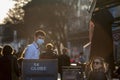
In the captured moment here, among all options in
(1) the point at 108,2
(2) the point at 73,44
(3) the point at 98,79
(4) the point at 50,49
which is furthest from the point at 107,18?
(2) the point at 73,44

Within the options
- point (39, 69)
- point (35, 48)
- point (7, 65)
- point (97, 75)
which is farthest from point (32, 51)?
point (97, 75)

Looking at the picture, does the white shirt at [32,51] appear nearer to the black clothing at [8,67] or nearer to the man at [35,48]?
the man at [35,48]

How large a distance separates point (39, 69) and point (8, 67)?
2.49 m

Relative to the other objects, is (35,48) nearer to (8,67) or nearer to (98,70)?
(8,67)

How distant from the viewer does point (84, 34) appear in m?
92.2

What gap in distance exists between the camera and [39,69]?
37.2 ft

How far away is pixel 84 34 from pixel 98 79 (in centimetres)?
7897

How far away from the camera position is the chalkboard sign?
11336 mm

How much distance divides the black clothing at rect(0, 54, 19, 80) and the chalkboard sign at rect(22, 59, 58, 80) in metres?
2.33

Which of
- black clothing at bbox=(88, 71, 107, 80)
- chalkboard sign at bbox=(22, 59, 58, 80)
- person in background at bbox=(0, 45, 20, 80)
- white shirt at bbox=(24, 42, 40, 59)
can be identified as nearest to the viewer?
chalkboard sign at bbox=(22, 59, 58, 80)

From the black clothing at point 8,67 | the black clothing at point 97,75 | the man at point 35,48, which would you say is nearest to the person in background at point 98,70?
the black clothing at point 97,75

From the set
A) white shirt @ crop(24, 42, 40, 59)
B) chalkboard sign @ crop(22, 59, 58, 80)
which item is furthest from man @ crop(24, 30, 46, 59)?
chalkboard sign @ crop(22, 59, 58, 80)

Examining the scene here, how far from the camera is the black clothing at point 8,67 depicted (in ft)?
44.8

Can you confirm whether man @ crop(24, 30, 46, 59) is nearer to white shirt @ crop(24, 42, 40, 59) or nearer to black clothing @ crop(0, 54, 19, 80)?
white shirt @ crop(24, 42, 40, 59)
